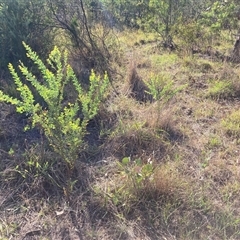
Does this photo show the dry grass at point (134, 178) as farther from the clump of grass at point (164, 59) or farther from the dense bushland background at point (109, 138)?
the clump of grass at point (164, 59)

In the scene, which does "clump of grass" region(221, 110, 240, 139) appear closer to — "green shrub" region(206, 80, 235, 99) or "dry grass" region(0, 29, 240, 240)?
"dry grass" region(0, 29, 240, 240)

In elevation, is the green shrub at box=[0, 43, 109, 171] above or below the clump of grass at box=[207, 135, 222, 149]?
above

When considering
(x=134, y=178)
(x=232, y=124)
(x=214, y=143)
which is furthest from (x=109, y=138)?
(x=232, y=124)

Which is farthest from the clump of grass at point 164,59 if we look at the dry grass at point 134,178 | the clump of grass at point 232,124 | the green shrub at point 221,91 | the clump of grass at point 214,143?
the clump of grass at point 214,143

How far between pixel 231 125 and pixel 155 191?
1191mm

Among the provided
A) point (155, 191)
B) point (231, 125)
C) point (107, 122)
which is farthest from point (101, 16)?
point (155, 191)

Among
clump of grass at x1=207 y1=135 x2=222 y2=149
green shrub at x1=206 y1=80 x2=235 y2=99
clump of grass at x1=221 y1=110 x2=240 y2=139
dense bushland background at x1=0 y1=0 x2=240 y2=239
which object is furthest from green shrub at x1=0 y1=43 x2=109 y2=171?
green shrub at x1=206 y1=80 x2=235 y2=99

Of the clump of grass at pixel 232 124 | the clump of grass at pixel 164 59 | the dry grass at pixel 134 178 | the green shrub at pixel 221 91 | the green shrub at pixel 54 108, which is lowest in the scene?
Answer: the dry grass at pixel 134 178

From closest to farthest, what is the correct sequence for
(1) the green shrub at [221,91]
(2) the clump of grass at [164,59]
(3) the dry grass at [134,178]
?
(3) the dry grass at [134,178], (1) the green shrub at [221,91], (2) the clump of grass at [164,59]

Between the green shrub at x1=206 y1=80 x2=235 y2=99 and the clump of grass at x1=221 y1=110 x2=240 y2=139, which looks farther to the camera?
the green shrub at x1=206 y1=80 x2=235 y2=99

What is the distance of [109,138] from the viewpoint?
2.43m

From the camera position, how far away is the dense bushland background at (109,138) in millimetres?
1782

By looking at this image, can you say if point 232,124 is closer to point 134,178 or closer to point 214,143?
point 214,143

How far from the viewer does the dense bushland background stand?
5.85ft
